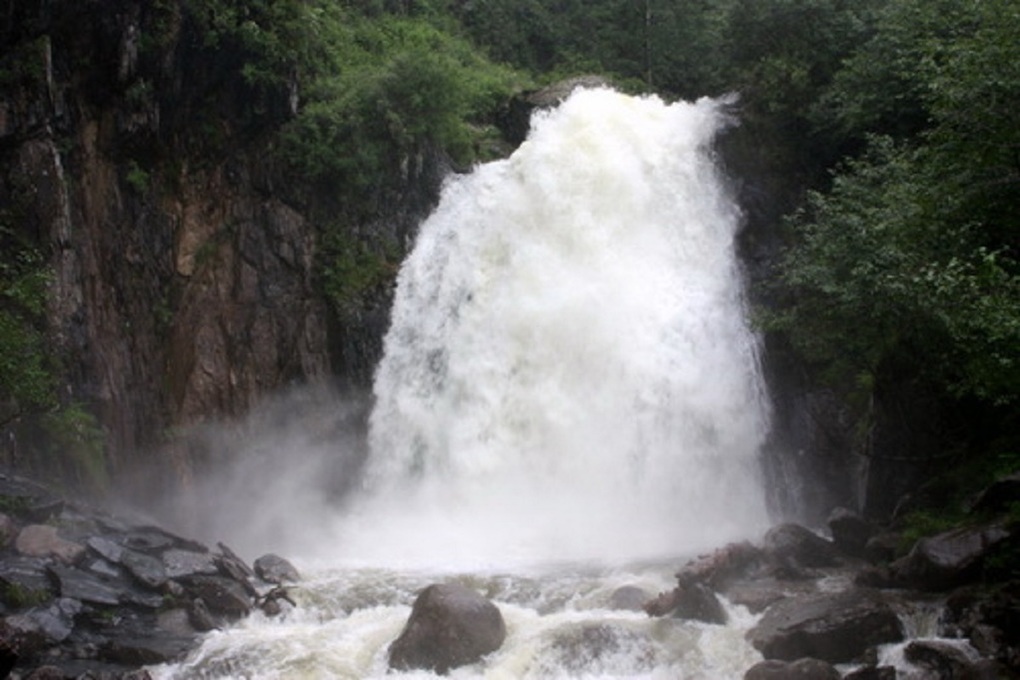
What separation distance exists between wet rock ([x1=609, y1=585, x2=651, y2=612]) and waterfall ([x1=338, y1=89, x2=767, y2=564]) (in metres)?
3.14

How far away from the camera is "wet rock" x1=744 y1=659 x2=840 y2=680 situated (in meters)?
10.7

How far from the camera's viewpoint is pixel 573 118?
25.2m

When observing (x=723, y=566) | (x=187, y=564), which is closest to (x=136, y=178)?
(x=187, y=564)

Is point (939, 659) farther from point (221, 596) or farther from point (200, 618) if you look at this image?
point (221, 596)

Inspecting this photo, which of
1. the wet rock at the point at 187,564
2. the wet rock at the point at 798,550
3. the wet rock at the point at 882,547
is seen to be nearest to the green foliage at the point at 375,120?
the wet rock at the point at 187,564

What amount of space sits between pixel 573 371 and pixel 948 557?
9523 mm

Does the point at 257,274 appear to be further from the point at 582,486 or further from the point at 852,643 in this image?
the point at 852,643

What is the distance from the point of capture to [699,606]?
1297 centimetres

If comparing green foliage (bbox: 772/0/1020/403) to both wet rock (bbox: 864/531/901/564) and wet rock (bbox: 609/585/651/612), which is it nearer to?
wet rock (bbox: 864/531/901/564)

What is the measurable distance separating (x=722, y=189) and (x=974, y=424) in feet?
32.7

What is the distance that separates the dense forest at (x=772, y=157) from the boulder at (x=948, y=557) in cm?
195

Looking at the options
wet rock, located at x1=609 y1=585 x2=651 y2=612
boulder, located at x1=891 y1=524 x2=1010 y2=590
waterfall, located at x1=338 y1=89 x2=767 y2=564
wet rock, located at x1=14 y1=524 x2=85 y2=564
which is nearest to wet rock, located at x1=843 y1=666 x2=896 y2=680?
boulder, located at x1=891 y1=524 x2=1010 y2=590

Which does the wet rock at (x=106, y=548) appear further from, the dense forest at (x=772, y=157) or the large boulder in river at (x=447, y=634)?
the large boulder in river at (x=447, y=634)

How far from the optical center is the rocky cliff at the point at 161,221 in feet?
56.4
